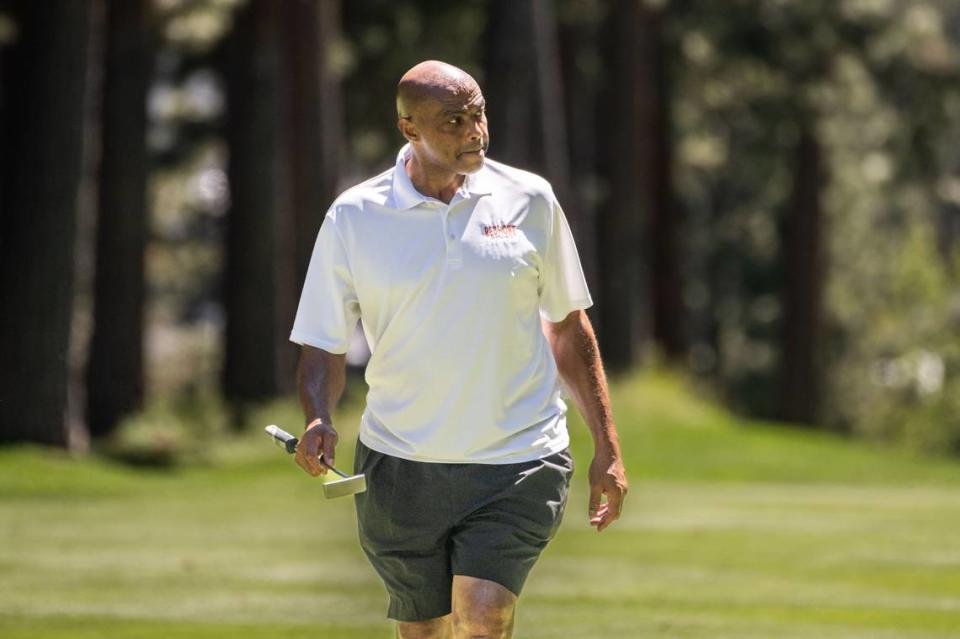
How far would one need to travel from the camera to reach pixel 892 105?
4041 centimetres

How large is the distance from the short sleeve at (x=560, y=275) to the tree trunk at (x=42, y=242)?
1673 centimetres

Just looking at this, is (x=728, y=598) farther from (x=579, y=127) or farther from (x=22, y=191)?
(x=579, y=127)

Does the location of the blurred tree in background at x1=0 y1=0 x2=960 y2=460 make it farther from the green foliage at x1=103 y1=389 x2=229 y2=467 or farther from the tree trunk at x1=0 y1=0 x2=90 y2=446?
the green foliage at x1=103 y1=389 x2=229 y2=467

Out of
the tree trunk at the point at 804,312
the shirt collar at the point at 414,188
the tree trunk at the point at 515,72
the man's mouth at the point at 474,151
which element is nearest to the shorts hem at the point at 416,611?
the shirt collar at the point at 414,188

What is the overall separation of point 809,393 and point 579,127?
9.09 meters

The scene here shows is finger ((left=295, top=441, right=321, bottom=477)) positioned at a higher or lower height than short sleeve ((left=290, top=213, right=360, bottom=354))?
lower

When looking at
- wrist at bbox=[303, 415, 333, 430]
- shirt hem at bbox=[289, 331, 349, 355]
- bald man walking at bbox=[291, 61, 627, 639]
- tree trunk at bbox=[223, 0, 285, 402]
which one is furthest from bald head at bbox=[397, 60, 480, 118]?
tree trunk at bbox=[223, 0, 285, 402]

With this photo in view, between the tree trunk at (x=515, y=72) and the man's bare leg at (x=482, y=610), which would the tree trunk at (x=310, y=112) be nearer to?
the tree trunk at (x=515, y=72)

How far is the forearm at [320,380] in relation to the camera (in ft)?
20.5

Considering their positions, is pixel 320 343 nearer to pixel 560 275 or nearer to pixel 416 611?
pixel 560 275

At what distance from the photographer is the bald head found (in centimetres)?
617

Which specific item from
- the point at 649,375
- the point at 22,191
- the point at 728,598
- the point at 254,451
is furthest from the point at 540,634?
the point at 649,375

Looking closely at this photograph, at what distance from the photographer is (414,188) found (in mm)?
6188

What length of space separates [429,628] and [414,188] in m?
1.23
